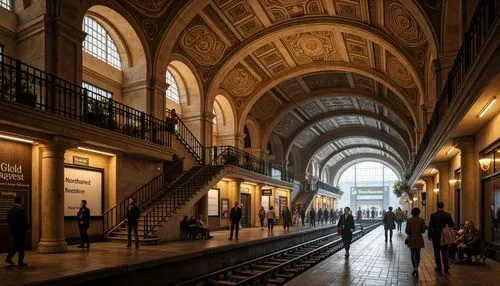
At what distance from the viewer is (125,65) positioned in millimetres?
17500

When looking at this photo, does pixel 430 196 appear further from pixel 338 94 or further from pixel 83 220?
pixel 83 220

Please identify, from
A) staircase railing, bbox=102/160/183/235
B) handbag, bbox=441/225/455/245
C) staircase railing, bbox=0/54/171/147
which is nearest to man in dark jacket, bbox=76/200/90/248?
staircase railing, bbox=102/160/183/235

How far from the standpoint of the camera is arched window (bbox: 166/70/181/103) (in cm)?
2149

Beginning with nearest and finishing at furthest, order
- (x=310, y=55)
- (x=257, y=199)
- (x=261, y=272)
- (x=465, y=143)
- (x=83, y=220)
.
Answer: (x=261, y=272) < (x=465, y=143) < (x=83, y=220) < (x=310, y=55) < (x=257, y=199)

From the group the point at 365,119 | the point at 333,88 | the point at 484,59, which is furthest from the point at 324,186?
the point at 484,59

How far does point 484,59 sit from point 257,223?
2189 cm

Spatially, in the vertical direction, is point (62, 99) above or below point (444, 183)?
above

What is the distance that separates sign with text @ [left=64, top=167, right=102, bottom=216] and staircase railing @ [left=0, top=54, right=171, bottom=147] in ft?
5.22

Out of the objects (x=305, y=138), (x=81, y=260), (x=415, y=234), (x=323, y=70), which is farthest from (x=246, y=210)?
(x=415, y=234)

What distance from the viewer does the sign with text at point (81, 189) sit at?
13047 mm

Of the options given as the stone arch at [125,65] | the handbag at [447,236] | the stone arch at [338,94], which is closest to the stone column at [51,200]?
the stone arch at [125,65]

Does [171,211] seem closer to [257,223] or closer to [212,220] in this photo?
[212,220]

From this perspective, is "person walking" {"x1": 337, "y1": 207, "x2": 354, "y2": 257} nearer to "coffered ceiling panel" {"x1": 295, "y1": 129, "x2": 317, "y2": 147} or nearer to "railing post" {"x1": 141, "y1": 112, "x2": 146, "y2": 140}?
"railing post" {"x1": 141, "y1": 112, "x2": 146, "y2": 140}

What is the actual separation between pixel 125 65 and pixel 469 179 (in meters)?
12.9
